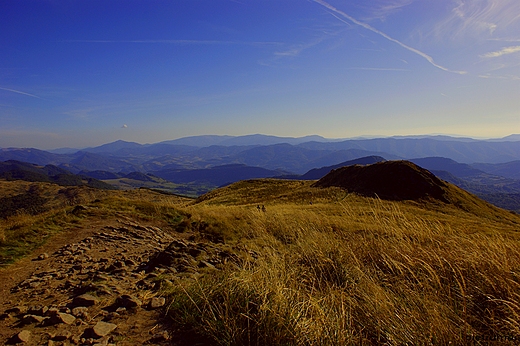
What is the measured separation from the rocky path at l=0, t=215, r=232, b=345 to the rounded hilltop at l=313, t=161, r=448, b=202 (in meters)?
23.4

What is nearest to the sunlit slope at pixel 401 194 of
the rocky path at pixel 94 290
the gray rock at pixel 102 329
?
the rocky path at pixel 94 290

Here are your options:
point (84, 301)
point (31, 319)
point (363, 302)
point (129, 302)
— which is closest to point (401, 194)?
point (363, 302)

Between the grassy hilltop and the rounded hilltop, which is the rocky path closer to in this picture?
the grassy hilltop

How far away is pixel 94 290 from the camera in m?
4.20

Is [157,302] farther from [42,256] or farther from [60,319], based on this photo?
[42,256]

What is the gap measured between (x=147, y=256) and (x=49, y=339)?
3896 mm

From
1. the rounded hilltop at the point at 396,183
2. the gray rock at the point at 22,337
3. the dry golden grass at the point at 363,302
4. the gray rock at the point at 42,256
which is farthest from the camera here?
the rounded hilltop at the point at 396,183

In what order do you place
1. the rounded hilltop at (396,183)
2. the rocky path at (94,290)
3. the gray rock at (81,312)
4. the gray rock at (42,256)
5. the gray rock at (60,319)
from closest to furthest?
the rocky path at (94,290) < the gray rock at (60,319) < the gray rock at (81,312) < the gray rock at (42,256) < the rounded hilltop at (396,183)

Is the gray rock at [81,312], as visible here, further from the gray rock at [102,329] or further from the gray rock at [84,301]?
the gray rock at [102,329]

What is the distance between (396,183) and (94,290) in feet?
95.1

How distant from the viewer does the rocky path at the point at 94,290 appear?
10.2ft

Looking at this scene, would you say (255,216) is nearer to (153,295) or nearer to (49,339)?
(153,295)

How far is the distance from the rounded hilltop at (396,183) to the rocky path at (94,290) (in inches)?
923

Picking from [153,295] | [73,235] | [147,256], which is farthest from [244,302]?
[73,235]
